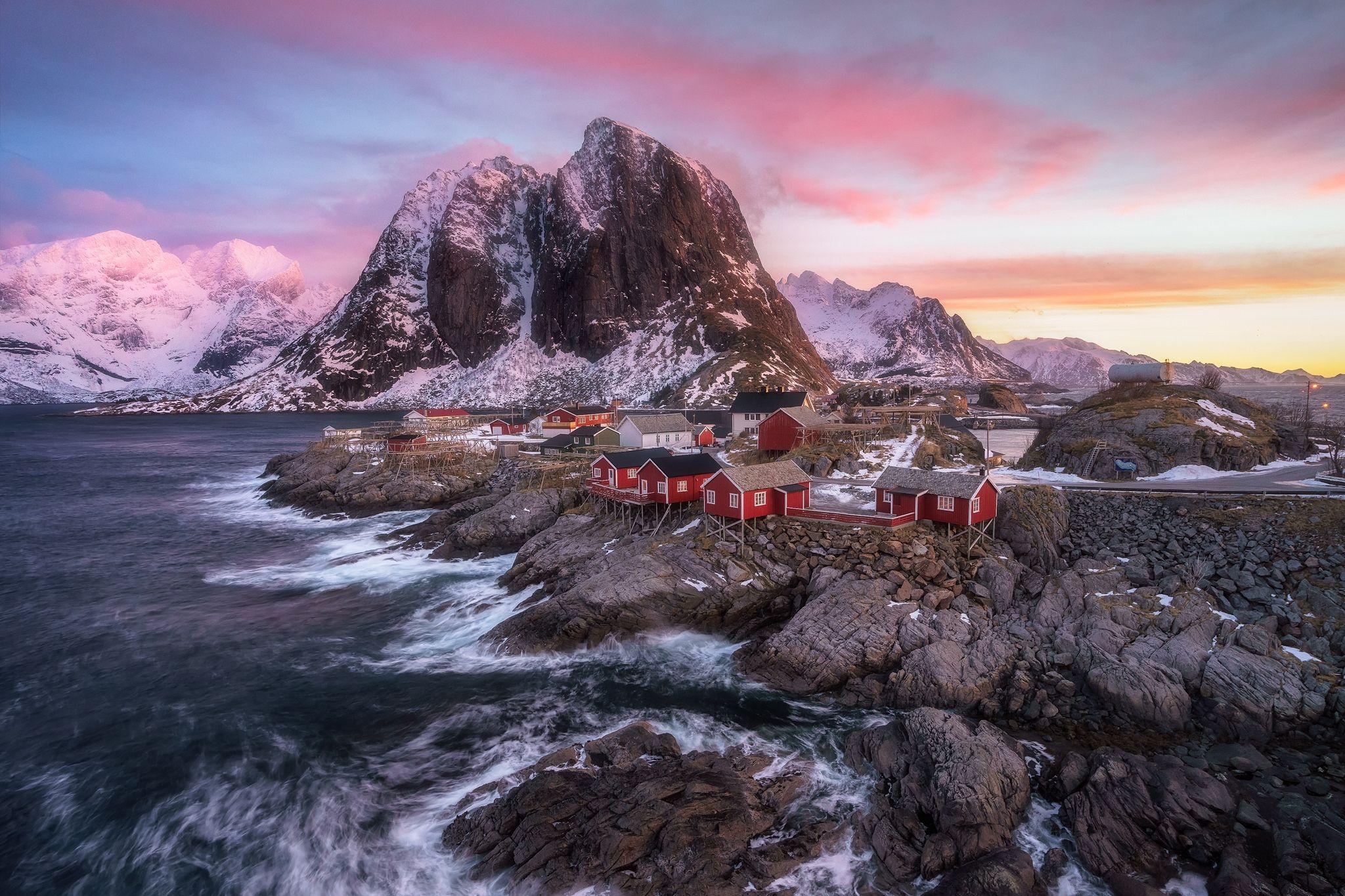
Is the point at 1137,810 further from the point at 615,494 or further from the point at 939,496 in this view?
the point at 615,494

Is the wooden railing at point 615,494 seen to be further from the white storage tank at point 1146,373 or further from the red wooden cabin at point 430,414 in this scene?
the red wooden cabin at point 430,414

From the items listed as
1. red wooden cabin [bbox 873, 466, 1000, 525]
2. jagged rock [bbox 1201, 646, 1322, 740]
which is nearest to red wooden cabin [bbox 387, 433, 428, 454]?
red wooden cabin [bbox 873, 466, 1000, 525]

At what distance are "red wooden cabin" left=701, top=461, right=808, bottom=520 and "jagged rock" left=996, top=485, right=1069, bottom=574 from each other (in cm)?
1166

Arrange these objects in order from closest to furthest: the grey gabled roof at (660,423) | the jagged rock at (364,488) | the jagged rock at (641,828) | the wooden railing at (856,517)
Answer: the jagged rock at (641,828) → the wooden railing at (856,517) → the jagged rock at (364,488) → the grey gabled roof at (660,423)

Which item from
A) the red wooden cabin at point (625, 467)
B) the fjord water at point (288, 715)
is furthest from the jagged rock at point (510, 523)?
the red wooden cabin at point (625, 467)

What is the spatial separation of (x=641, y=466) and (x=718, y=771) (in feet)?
93.1

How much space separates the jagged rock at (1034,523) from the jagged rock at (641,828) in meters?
21.6

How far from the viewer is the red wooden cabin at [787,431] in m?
→ 57.1

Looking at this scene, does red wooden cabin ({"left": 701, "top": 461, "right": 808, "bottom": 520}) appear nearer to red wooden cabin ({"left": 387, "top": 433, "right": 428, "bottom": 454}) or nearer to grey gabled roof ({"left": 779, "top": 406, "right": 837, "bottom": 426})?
grey gabled roof ({"left": 779, "top": 406, "right": 837, "bottom": 426})

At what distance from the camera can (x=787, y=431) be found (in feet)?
188

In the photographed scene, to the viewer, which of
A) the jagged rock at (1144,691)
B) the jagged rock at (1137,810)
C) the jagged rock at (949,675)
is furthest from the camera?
the jagged rock at (949,675)

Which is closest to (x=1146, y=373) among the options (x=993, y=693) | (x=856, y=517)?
(x=856, y=517)

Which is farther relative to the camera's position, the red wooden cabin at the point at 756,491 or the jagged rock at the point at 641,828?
the red wooden cabin at the point at 756,491

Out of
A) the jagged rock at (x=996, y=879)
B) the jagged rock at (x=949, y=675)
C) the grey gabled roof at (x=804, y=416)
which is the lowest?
the jagged rock at (x=996, y=879)
